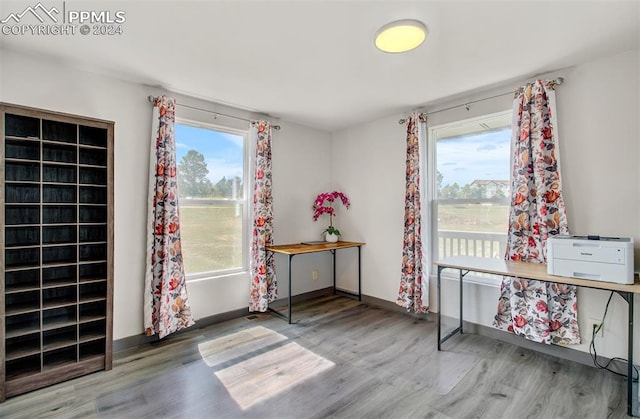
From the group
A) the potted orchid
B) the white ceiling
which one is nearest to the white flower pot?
the potted orchid

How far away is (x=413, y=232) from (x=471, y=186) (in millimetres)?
765

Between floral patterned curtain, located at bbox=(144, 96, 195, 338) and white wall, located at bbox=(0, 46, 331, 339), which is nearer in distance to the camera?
white wall, located at bbox=(0, 46, 331, 339)

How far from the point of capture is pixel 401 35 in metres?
1.90

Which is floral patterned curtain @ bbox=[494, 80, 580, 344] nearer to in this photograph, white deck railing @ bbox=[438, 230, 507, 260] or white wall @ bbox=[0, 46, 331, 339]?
white deck railing @ bbox=[438, 230, 507, 260]

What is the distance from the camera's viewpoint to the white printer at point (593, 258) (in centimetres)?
189

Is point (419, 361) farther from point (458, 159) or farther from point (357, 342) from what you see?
point (458, 159)

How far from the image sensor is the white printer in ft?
6.21

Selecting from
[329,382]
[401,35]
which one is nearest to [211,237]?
[329,382]

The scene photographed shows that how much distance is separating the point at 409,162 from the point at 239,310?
2579 millimetres

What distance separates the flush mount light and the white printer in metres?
1.72

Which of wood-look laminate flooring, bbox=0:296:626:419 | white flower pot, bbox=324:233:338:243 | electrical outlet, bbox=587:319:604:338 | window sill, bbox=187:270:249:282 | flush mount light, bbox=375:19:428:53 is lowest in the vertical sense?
wood-look laminate flooring, bbox=0:296:626:419

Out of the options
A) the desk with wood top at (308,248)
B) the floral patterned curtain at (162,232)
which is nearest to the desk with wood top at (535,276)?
the desk with wood top at (308,248)

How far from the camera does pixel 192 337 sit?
2873 millimetres

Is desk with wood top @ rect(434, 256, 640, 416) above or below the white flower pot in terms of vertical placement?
below
